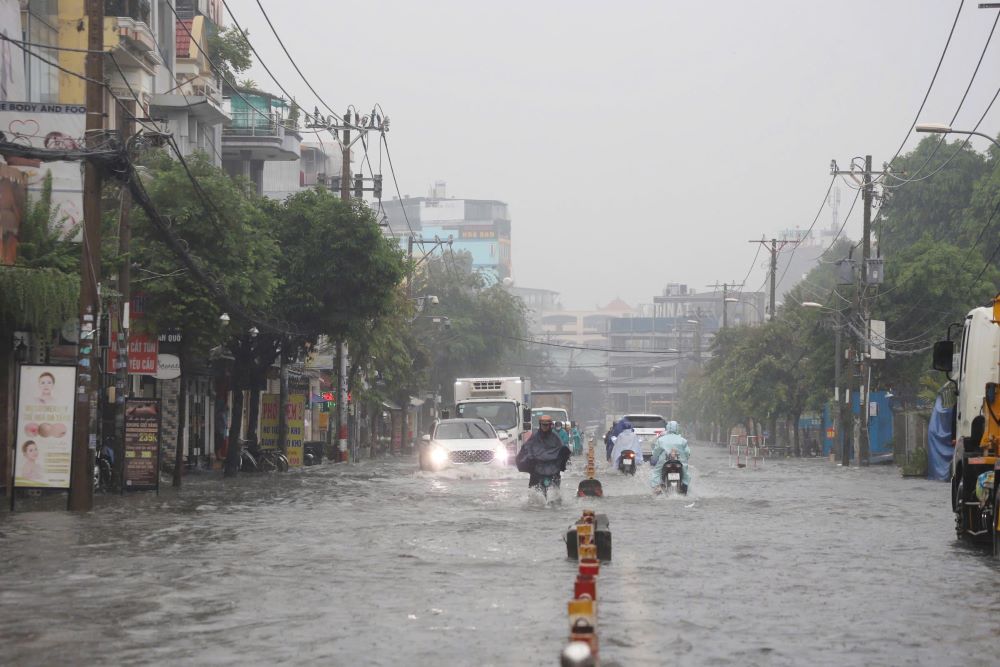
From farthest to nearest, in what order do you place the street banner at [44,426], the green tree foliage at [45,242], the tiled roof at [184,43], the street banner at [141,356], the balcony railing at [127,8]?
the tiled roof at [184,43] → the balcony railing at [127,8] → the street banner at [141,356] → the green tree foliage at [45,242] → the street banner at [44,426]

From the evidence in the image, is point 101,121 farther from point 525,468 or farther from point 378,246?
point 378,246

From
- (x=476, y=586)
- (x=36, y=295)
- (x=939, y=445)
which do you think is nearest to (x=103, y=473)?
(x=36, y=295)

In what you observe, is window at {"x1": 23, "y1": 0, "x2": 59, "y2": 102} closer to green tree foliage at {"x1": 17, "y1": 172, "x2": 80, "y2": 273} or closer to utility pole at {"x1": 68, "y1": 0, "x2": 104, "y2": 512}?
green tree foliage at {"x1": 17, "y1": 172, "x2": 80, "y2": 273}

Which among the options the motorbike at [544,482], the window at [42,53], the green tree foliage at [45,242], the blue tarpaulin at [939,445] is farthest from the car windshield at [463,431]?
the motorbike at [544,482]

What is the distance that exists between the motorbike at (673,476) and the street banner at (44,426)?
1023 centimetres

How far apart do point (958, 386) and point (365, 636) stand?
1164 cm

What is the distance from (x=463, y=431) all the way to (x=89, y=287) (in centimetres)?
1644

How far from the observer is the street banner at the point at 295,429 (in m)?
49.1

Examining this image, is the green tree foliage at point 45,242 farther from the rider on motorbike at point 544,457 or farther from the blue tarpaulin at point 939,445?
the blue tarpaulin at point 939,445

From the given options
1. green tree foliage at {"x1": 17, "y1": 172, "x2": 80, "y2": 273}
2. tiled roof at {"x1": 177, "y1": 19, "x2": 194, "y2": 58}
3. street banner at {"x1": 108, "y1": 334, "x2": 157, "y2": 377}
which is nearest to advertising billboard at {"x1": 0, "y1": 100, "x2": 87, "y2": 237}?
green tree foliage at {"x1": 17, "y1": 172, "x2": 80, "y2": 273}

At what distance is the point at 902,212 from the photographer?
88.0 meters

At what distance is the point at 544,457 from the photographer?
81.3ft

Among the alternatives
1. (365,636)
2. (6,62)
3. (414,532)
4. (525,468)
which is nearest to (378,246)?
(6,62)

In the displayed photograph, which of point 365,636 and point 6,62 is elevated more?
point 6,62
